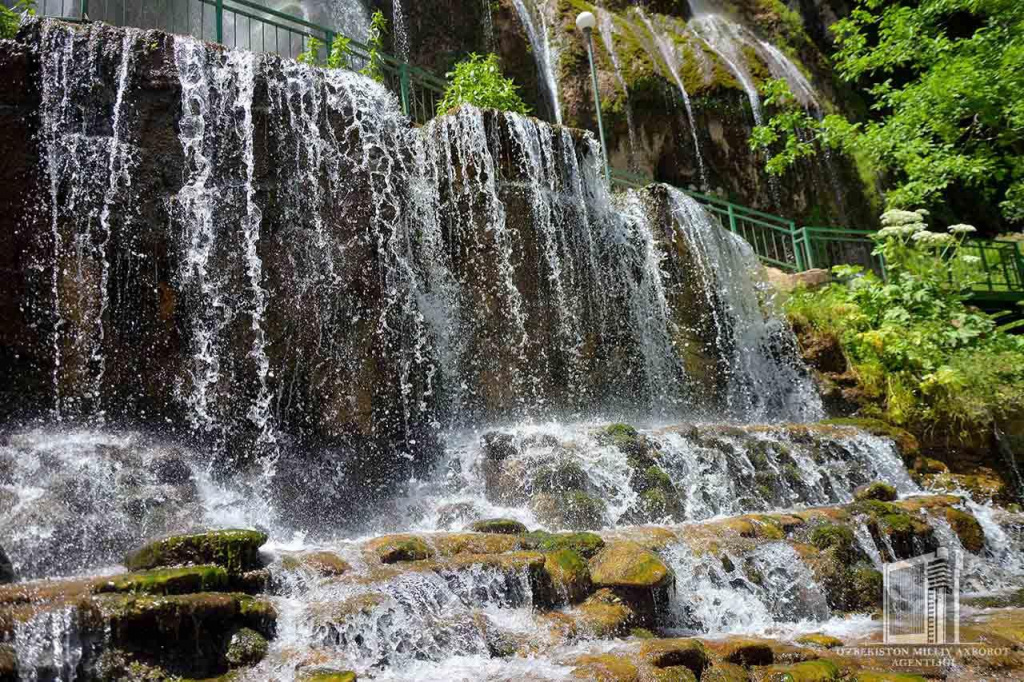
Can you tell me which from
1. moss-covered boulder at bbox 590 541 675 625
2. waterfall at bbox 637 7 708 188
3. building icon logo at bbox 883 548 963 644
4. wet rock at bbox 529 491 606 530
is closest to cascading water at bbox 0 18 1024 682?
wet rock at bbox 529 491 606 530

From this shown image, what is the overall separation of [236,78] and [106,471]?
4364 mm

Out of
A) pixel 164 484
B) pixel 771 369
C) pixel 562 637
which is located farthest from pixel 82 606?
pixel 771 369

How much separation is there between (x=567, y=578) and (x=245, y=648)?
1903mm

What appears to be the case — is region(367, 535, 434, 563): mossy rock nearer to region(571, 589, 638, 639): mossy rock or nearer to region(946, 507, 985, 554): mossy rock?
region(571, 589, 638, 639): mossy rock

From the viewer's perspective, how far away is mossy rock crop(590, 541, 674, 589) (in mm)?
4785

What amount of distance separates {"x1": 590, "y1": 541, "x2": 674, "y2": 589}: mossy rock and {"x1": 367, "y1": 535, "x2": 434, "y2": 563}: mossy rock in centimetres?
107

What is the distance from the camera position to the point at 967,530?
6.88 m

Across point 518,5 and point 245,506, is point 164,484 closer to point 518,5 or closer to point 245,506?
point 245,506

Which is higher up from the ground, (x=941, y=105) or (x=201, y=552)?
(x=941, y=105)

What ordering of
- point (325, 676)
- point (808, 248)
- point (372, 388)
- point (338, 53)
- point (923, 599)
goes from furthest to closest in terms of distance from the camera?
point (808, 248), point (338, 53), point (372, 388), point (923, 599), point (325, 676)

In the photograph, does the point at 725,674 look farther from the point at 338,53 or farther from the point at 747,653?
the point at 338,53

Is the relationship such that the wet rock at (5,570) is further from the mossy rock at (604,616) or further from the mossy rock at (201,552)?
the mossy rock at (604,616)

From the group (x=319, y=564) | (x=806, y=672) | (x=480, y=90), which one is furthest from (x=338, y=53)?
(x=806, y=672)

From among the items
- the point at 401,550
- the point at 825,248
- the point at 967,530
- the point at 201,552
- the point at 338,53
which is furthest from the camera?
the point at 825,248
